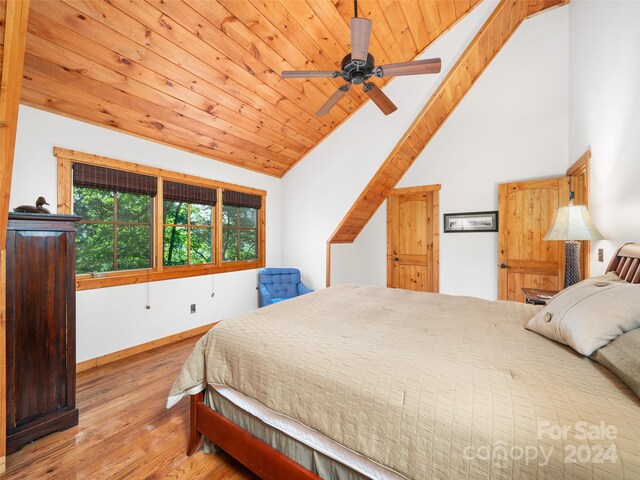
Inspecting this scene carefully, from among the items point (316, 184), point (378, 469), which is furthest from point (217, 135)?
point (378, 469)

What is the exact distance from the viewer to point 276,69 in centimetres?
265

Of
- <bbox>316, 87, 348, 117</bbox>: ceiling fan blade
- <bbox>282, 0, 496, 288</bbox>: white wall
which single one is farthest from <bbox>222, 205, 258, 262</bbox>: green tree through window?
<bbox>316, 87, 348, 117</bbox>: ceiling fan blade

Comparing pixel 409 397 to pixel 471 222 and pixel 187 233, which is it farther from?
pixel 471 222

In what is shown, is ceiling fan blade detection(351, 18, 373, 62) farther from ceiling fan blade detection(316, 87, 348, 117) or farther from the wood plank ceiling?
the wood plank ceiling

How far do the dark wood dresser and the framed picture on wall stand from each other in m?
4.10

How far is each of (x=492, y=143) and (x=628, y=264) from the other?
2.73m

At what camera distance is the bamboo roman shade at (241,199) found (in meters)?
3.78

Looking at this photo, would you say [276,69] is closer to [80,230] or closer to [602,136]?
[80,230]

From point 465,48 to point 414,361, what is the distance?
324cm

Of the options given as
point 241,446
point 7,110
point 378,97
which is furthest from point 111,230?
point 378,97

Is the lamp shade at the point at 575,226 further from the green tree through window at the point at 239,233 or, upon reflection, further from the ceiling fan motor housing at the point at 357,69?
the green tree through window at the point at 239,233

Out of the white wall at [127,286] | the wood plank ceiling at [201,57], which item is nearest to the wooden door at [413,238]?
the wood plank ceiling at [201,57]

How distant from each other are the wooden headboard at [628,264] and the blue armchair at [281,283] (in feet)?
10.2

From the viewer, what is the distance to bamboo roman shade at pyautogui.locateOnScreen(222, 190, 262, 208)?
378 cm
